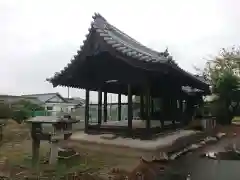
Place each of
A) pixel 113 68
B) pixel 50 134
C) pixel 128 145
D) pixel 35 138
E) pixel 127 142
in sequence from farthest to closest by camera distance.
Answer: pixel 113 68 → pixel 127 142 → pixel 128 145 → pixel 35 138 → pixel 50 134

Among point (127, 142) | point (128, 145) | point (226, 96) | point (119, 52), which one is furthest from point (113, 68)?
point (226, 96)

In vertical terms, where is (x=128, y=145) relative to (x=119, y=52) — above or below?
below

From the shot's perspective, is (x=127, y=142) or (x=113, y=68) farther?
(x=113, y=68)

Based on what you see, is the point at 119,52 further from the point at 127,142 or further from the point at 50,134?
the point at 50,134

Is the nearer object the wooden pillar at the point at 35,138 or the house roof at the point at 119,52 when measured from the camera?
the wooden pillar at the point at 35,138

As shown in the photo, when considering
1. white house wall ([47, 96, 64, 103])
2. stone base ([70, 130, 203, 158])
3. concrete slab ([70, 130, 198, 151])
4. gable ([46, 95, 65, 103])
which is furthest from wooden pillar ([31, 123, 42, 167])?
white house wall ([47, 96, 64, 103])

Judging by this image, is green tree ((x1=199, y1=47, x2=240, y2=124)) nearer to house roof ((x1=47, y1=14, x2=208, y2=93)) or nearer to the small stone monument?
house roof ((x1=47, y1=14, x2=208, y2=93))

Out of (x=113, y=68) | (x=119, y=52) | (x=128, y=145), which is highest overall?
(x=119, y=52)

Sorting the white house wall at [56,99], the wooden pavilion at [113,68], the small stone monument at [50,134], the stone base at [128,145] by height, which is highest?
the white house wall at [56,99]

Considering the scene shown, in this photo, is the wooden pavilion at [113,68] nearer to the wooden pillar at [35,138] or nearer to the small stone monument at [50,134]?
the small stone monument at [50,134]

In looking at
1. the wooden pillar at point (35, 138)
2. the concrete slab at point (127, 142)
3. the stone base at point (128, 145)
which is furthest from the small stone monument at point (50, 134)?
the concrete slab at point (127, 142)

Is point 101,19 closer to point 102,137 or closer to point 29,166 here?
point 102,137

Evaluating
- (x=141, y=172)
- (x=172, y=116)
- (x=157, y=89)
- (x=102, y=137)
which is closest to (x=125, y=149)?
(x=102, y=137)

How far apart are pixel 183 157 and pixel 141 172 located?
3.30 m
